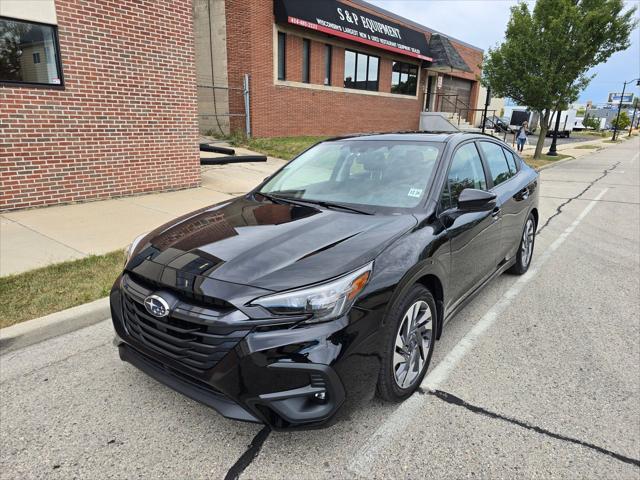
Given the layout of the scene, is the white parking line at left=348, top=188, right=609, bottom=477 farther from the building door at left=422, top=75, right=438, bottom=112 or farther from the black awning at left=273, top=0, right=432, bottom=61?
the building door at left=422, top=75, right=438, bottom=112

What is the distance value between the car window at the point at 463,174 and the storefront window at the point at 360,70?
698 inches

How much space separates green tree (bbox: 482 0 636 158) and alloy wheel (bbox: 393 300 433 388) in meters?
18.6

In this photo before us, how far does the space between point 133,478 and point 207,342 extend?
2.57 ft

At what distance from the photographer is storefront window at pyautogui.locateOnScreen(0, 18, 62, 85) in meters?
6.72

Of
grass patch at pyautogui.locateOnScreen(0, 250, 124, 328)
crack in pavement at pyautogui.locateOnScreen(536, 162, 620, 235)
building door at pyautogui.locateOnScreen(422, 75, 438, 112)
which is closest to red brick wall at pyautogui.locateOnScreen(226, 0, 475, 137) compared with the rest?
building door at pyautogui.locateOnScreen(422, 75, 438, 112)

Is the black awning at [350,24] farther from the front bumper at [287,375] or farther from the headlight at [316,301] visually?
the front bumper at [287,375]

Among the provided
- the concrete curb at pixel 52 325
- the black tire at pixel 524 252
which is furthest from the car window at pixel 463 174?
the concrete curb at pixel 52 325

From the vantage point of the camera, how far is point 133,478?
227cm

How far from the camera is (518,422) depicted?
2.74m

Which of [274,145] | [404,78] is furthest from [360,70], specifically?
[274,145]

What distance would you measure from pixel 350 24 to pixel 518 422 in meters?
19.1

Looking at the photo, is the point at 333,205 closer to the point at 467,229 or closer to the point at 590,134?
the point at 467,229

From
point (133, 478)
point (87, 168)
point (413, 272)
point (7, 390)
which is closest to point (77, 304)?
point (7, 390)

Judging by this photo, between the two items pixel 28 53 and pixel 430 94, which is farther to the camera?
pixel 430 94
